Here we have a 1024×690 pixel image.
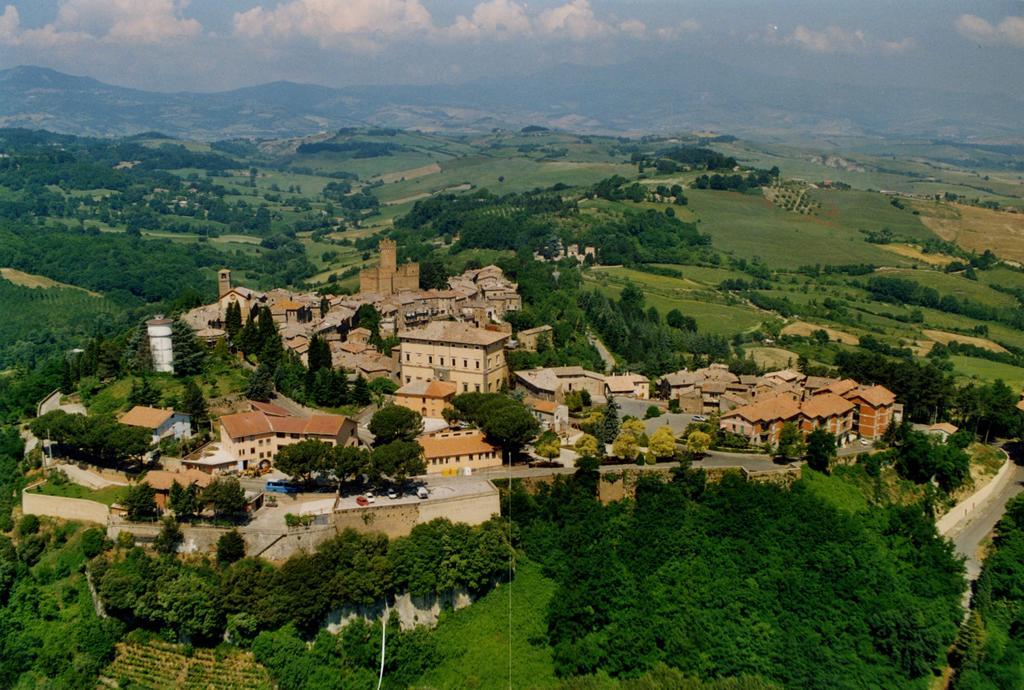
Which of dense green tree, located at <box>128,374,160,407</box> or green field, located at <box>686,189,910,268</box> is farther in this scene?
green field, located at <box>686,189,910,268</box>

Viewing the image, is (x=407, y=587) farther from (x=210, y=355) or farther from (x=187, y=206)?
(x=187, y=206)

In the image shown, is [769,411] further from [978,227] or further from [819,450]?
[978,227]

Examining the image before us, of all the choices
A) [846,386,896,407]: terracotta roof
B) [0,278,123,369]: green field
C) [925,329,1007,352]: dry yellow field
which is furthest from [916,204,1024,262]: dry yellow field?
[0,278,123,369]: green field

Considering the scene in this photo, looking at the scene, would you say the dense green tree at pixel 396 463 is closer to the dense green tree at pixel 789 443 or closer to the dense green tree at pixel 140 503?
the dense green tree at pixel 140 503

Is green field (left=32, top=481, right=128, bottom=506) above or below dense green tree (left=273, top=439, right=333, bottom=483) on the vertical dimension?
below

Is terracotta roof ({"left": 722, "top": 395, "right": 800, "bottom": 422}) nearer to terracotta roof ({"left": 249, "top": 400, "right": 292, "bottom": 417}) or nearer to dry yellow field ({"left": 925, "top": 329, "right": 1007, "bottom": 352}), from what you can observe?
terracotta roof ({"left": 249, "top": 400, "right": 292, "bottom": 417})

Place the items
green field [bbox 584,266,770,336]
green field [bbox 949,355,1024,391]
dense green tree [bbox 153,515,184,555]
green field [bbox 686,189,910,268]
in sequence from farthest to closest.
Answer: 1. green field [bbox 686,189,910,268]
2. green field [bbox 584,266,770,336]
3. green field [bbox 949,355,1024,391]
4. dense green tree [bbox 153,515,184,555]

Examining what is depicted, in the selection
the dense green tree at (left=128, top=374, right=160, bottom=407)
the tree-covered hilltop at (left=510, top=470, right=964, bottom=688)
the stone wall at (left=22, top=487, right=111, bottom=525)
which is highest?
the dense green tree at (left=128, top=374, right=160, bottom=407)
